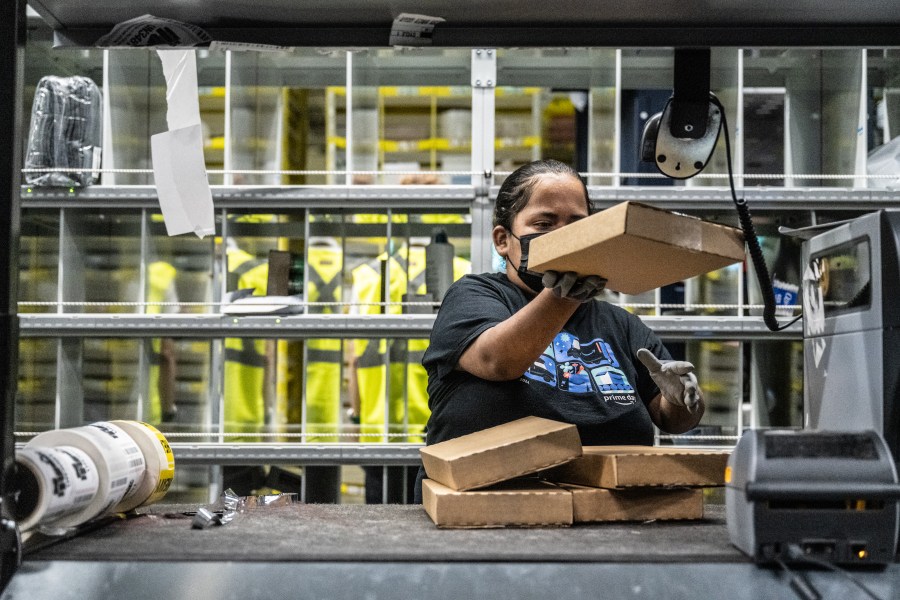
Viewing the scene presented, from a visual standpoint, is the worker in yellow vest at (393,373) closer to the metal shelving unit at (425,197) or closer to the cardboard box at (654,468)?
the metal shelving unit at (425,197)

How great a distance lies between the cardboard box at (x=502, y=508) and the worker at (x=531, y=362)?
0.25m

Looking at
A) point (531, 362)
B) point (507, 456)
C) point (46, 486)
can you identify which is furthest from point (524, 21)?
point (46, 486)

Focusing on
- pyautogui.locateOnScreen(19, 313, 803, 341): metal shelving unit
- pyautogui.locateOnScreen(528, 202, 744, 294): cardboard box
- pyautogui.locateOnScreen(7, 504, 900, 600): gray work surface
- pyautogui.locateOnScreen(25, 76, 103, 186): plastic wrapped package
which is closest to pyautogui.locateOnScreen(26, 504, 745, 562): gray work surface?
pyautogui.locateOnScreen(7, 504, 900, 600): gray work surface

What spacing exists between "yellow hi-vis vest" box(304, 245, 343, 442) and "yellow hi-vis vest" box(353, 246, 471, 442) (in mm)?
100

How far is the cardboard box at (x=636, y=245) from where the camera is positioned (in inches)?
32.9

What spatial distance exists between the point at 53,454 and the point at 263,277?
209 cm

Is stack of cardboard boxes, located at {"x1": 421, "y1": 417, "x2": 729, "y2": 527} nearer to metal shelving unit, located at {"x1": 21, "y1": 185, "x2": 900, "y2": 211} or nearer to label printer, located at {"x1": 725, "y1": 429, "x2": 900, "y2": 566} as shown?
label printer, located at {"x1": 725, "y1": 429, "x2": 900, "y2": 566}

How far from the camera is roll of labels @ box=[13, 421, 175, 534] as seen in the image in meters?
0.82

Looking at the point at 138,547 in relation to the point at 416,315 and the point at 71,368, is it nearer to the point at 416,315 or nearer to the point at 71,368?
the point at 416,315

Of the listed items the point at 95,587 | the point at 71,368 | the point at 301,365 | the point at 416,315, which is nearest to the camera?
the point at 95,587

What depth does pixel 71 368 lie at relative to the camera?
282cm

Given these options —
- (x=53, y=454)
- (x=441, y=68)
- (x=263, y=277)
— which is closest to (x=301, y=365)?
(x=263, y=277)

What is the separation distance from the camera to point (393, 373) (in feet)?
9.56

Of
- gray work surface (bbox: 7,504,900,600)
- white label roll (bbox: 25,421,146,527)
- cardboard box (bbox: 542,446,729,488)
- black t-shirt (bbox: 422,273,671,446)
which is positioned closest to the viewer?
gray work surface (bbox: 7,504,900,600)
